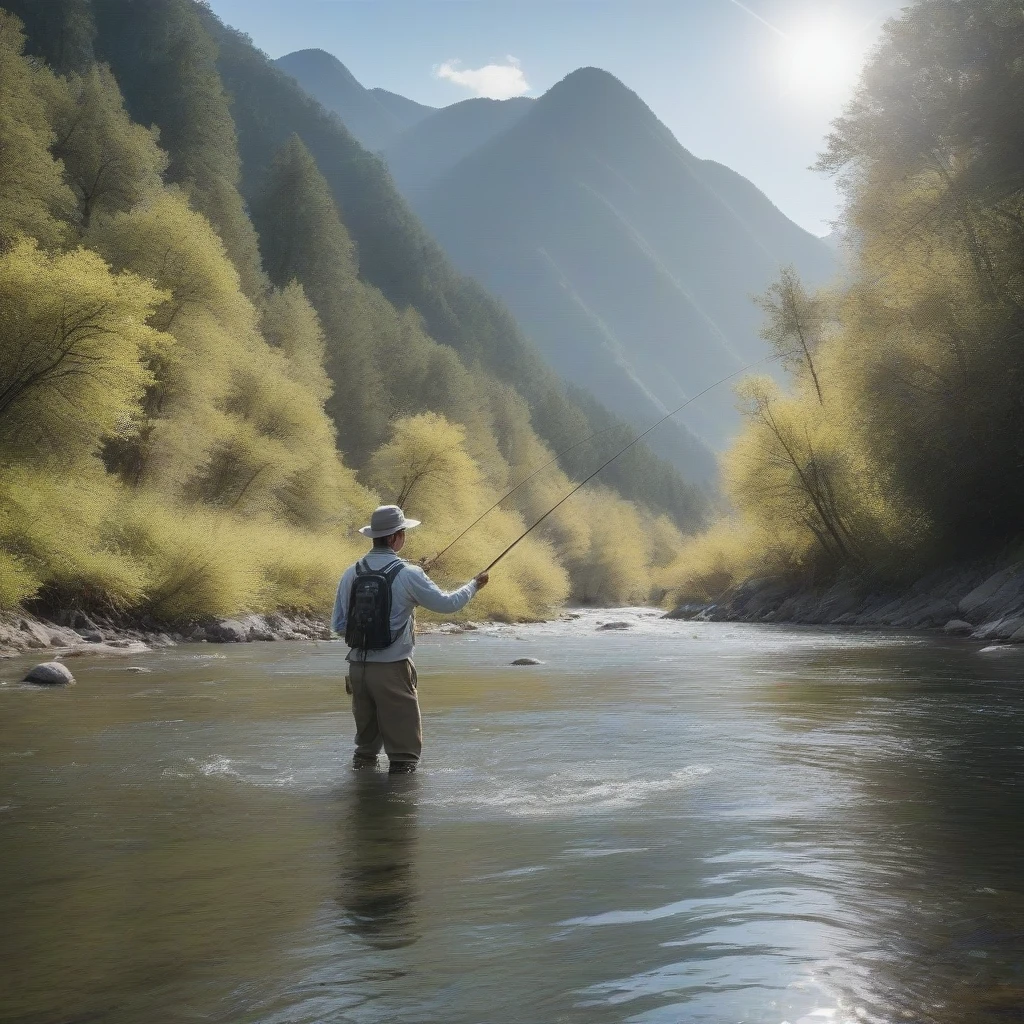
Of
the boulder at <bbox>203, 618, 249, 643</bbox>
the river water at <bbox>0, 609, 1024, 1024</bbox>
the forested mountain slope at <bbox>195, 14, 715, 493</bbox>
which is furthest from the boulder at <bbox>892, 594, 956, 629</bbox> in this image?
the forested mountain slope at <bbox>195, 14, 715, 493</bbox>

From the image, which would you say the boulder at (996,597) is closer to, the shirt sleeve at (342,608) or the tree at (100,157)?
the shirt sleeve at (342,608)

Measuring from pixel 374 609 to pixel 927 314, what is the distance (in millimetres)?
21373

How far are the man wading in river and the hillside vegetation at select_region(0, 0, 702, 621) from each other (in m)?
13.8

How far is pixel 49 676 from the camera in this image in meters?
13.3

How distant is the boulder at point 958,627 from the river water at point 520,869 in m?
12.5

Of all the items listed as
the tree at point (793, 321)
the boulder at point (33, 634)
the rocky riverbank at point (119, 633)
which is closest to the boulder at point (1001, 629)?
the tree at point (793, 321)

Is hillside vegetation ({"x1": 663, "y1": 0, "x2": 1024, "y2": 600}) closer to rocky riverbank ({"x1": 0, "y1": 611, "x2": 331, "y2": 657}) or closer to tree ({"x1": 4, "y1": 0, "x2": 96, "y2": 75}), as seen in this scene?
rocky riverbank ({"x1": 0, "y1": 611, "x2": 331, "y2": 657})

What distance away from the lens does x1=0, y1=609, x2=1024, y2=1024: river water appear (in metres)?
3.31

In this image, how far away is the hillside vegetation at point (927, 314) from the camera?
72.9 feet

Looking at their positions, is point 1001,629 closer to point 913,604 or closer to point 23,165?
point 913,604

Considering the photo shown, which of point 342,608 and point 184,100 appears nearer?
point 342,608

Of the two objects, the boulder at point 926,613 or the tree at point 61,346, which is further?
the boulder at point 926,613

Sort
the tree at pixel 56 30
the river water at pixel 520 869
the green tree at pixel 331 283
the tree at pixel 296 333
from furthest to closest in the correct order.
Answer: the green tree at pixel 331 283 < the tree at pixel 56 30 < the tree at pixel 296 333 < the river water at pixel 520 869

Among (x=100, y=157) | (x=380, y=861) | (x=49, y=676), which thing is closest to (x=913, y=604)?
(x=49, y=676)
